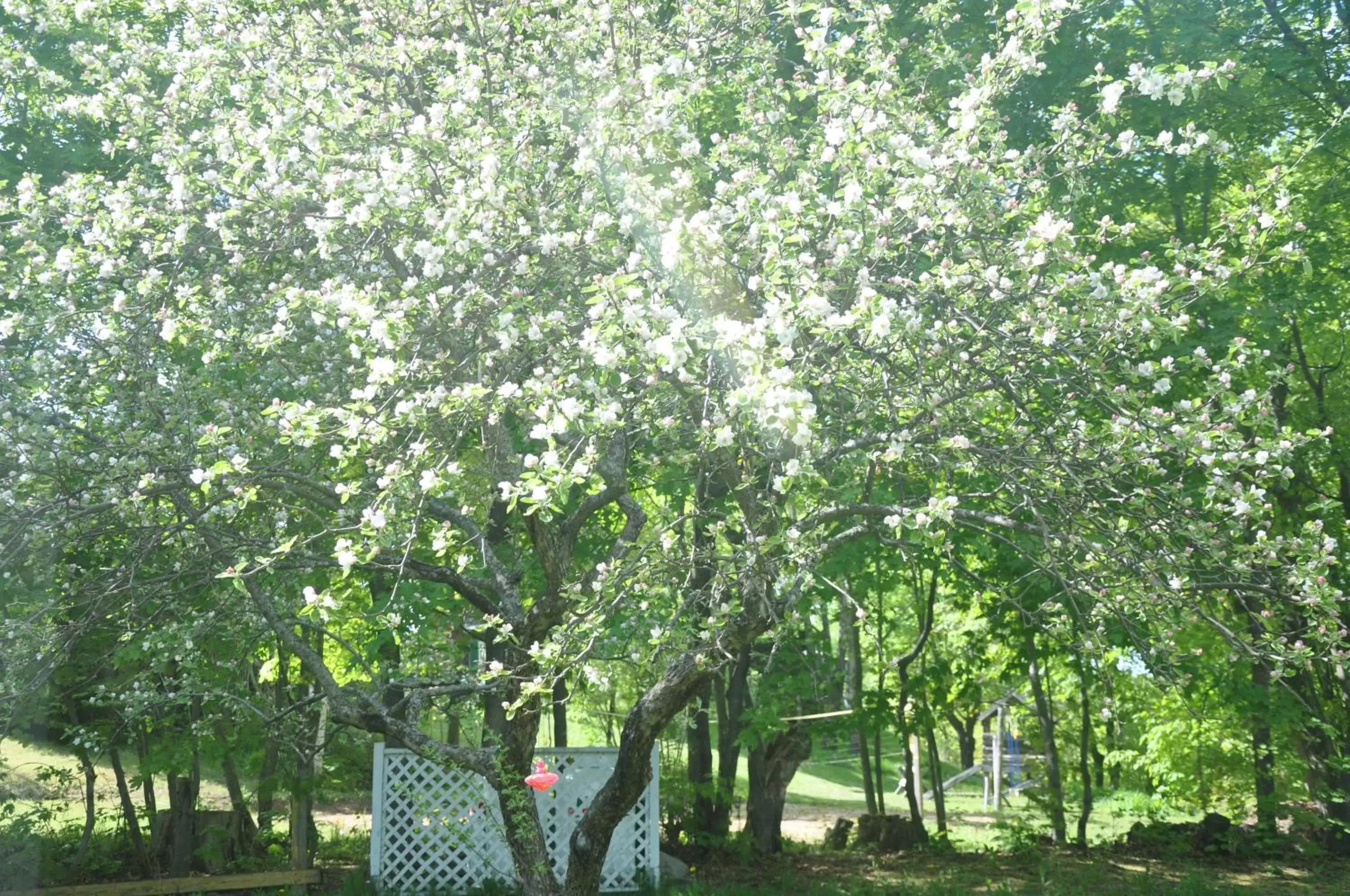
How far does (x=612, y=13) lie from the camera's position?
585 centimetres

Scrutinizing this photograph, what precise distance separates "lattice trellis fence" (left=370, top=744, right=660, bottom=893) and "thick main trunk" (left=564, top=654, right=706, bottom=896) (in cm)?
284

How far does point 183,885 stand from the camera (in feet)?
30.4

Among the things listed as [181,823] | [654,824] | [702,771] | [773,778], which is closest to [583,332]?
[654,824]

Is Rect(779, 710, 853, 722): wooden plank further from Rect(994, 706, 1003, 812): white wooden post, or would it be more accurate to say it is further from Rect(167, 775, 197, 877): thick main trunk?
Rect(994, 706, 1003, 812): white wooden post

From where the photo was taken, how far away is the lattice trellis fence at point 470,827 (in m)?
9.50

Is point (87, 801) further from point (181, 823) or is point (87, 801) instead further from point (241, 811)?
point (241, 811)

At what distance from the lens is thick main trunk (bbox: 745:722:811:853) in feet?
40.2

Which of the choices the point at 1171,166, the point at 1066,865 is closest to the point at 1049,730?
the point at 1066,865

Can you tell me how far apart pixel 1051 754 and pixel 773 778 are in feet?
12.0

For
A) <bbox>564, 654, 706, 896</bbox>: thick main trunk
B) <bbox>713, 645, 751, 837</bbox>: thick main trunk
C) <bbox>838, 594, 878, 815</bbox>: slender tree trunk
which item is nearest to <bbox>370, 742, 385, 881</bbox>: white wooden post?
<bbox>713, 645, 751, 837</bbox>: thick main trunk

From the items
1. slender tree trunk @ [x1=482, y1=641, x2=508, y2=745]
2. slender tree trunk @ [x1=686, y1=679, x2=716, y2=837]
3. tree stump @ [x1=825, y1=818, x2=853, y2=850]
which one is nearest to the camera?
slender tree trunk @ [x1=482, y1=641, x2=508, y2=745]

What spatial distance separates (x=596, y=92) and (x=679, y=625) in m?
2.97

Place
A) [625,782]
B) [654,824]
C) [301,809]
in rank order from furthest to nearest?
1. [654,824]
2. [301,809]
3. [625,782]

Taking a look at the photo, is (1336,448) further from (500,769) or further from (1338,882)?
(500,769)
